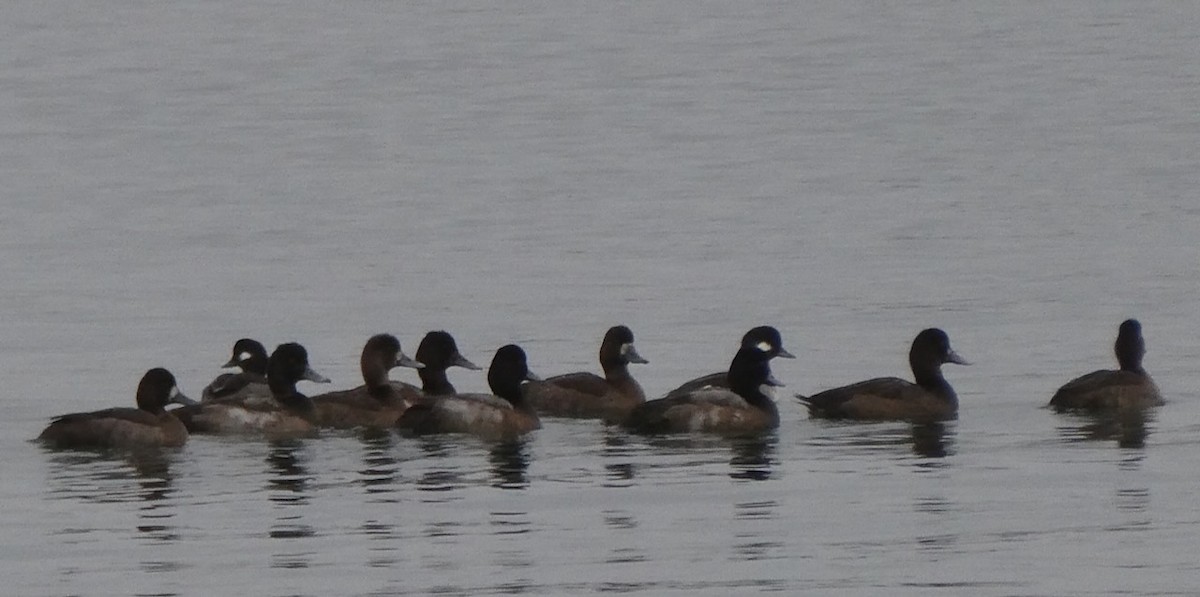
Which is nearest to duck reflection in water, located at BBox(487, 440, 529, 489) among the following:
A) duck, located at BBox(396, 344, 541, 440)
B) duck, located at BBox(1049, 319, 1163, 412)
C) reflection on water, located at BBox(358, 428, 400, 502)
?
duck, located at BBox(396, 344, 541, 440)

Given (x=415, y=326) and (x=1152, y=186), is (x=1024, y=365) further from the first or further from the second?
(x=1152, y=186)

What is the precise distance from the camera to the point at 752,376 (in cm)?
2270

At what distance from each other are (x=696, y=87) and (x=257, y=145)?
1807 cm

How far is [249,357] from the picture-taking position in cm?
2502

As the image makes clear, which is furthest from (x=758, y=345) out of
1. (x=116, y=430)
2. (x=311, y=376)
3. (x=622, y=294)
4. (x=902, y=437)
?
(x=622, y=294)

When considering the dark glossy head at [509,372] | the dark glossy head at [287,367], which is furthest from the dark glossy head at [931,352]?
the dark glossy head at [287,367]

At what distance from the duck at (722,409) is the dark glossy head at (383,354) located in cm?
218

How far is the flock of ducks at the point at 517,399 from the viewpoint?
72.0 feet

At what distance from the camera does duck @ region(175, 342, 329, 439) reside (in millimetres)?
22141

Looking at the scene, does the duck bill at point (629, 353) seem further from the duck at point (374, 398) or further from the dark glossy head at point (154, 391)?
the dark glossy head at point (154, 391)

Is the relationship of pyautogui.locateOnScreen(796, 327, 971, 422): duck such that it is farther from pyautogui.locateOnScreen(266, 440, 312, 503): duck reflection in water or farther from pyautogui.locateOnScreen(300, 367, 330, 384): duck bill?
pyautogui.locateOnScreen(266, 440, 312, 503): duck reflection in water

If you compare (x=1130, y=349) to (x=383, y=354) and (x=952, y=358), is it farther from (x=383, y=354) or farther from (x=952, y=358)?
(x=383, y=354)

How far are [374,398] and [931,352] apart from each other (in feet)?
15.3

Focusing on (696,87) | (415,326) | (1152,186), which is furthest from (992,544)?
(696,87)
